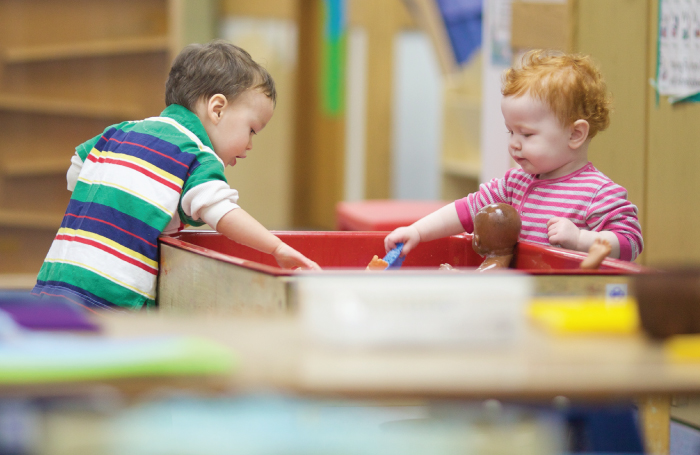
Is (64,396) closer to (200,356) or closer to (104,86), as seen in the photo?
(200,356)

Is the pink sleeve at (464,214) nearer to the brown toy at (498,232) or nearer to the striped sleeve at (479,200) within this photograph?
the striped sleeve at (479,200)

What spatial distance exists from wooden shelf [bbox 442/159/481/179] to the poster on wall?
1321 millimetres

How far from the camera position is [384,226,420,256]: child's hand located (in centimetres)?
116

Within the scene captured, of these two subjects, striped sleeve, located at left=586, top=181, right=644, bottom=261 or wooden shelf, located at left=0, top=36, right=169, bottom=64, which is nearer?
striped sleeve, located at left=586, top=181, right=644, bottom=261

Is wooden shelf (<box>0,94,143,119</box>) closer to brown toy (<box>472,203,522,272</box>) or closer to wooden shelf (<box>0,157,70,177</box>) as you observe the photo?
wooden shelf (<box>0,157,70,177</box>)

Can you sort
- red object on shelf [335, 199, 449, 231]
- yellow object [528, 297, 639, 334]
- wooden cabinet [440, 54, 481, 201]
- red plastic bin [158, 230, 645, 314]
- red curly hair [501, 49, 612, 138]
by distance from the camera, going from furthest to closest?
wooden cabinet [440, 54, 481, 201] → red object on shelf [335, 199, 449, 231] → red curly hair [501, 49, 612, 138] → red plastic bin [158, 230, 645, 314] → yellow object [528, 297, 639, 334]

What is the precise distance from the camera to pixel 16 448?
41 centimetres

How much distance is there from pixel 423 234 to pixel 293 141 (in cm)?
304

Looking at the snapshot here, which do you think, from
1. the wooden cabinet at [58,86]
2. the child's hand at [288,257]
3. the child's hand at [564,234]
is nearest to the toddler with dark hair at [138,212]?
the child's hand at [288,257]

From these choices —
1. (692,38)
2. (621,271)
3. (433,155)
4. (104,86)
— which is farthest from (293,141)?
(621,271)

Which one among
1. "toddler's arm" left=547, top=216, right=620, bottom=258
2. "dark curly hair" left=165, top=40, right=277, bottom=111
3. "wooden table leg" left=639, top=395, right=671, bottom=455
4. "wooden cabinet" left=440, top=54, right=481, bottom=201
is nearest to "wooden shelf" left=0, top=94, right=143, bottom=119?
"wooden cabinet" left=440, top=54, right=481, bottom=201

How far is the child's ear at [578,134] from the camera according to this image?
114 cm

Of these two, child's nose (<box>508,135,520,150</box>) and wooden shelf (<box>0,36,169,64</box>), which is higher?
wooden shelf (<box>0,36,169,64</box>)

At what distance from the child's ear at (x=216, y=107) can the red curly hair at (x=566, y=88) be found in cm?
43
